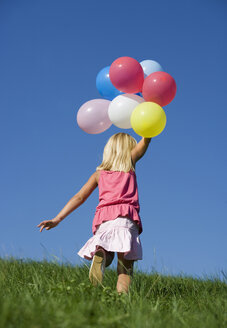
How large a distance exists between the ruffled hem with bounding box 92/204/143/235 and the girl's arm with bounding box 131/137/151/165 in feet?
1.66

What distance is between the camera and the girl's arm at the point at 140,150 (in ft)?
12.0

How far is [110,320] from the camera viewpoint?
1972 mm

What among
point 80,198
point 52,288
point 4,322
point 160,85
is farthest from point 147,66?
point 4,322

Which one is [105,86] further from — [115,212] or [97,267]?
[97,267]

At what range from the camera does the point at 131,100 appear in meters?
3.77

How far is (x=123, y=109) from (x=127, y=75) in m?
0.34

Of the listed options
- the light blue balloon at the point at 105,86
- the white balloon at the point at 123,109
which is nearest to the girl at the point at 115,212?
the white balloon at the point at 123,109

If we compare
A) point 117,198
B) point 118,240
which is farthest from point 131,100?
point 118,240

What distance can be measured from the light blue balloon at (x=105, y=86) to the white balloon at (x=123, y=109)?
1.03ft

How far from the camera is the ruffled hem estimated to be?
3370 millimetres

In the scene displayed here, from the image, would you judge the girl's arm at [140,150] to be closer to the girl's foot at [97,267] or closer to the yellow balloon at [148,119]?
the yellow balloon at [148,119]

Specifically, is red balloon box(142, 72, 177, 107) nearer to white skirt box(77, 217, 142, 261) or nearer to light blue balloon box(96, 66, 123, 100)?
light blue balloon box(96, 66, 123, 100)

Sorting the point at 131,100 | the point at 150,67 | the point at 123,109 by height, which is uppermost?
the point at 150,67

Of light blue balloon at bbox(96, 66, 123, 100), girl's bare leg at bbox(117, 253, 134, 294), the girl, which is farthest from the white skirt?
light blue balloon at bbox(96, 66, 123, 100)
